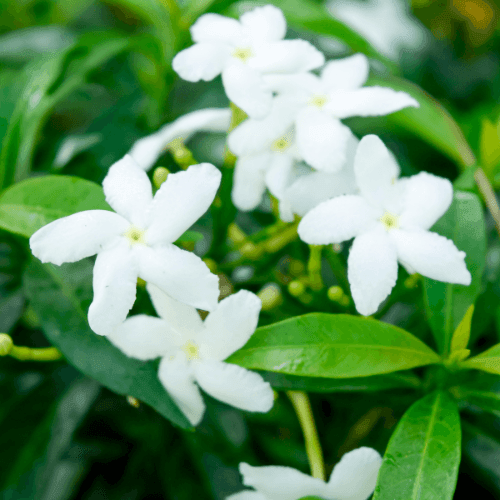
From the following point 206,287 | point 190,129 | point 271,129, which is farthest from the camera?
point 190,129

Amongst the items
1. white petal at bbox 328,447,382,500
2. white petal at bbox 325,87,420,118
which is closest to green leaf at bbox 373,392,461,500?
white petal at bbox 328,447,382,500

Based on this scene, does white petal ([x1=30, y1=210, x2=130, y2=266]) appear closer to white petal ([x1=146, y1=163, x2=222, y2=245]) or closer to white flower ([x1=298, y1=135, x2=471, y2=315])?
white petal ([x1=146, y1=163, x2=222, y2=245])

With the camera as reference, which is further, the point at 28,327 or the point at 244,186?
the point at 28,327

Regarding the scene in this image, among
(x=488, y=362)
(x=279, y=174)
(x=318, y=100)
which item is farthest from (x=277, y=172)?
(x=488, y=362)

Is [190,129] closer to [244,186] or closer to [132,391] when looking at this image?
[244,186]

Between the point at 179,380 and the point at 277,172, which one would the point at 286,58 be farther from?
the point at 179,380

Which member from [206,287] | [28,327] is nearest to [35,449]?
[28,327]
